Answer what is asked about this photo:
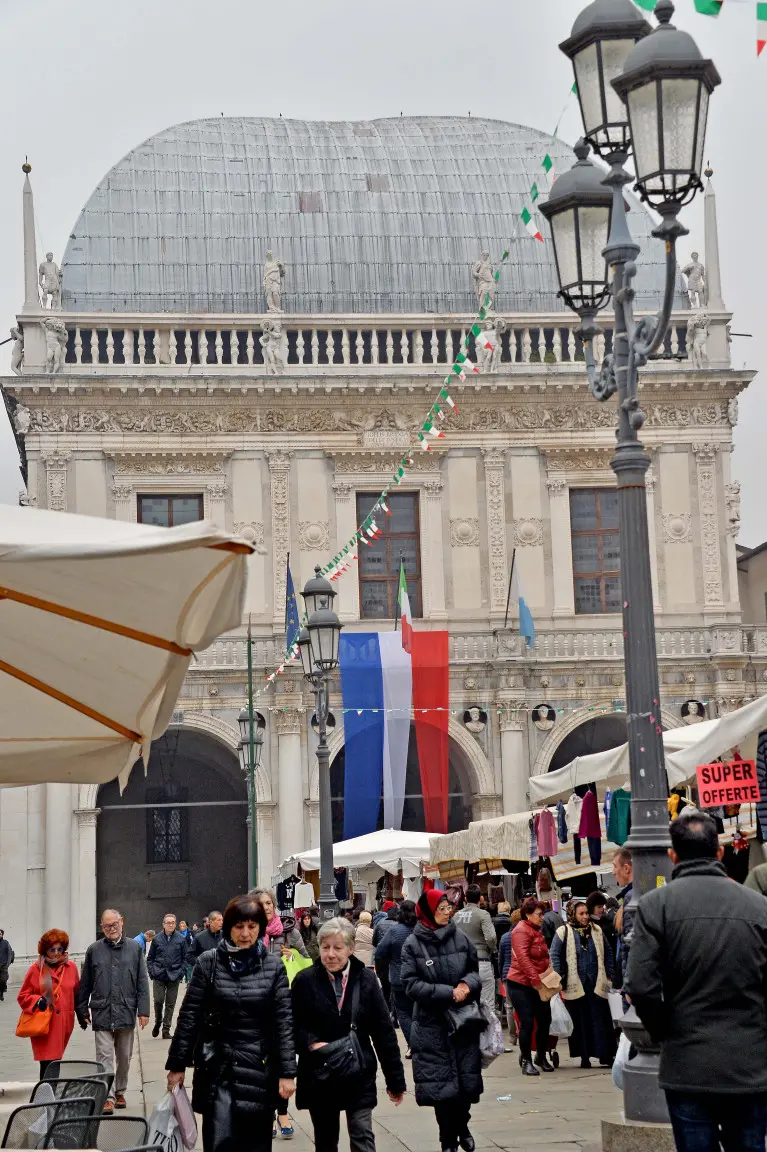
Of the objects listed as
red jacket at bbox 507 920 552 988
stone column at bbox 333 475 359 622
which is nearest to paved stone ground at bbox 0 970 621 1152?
red jacket at bbox 507 920 552 988

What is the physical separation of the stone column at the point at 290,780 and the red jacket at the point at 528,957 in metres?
18.0

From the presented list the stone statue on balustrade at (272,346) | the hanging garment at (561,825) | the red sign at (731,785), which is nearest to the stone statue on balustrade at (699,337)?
the stone statue on balustrade at (272,346)

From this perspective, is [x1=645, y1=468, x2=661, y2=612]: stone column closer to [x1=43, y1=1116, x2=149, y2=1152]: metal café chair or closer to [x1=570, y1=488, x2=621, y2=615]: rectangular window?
[x1=570, y1=488, x2=621, y2=615]: rectangular window

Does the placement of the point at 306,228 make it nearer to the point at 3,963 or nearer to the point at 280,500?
the point at 280,500

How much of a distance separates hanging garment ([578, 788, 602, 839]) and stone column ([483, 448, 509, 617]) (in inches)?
719

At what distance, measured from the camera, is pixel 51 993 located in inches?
443

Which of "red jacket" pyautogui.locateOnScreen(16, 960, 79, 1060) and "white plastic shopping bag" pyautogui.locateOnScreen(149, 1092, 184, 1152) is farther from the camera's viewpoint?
"red jacket" pyautogui.locateOnScreen(16, 960, 79, 1060)

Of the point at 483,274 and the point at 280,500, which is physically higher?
the point at 483,274

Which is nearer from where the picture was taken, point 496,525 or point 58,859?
point 58,859

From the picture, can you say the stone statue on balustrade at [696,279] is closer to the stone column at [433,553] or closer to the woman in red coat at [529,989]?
the stone column at [433,553]

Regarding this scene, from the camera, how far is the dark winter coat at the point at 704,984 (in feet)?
17.3

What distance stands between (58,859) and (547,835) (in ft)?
55.3

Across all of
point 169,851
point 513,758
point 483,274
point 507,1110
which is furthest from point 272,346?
point 507,1110

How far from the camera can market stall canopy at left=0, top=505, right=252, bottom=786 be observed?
15.3 ft
